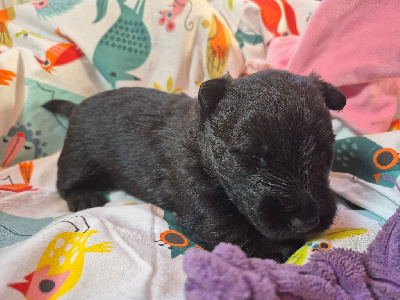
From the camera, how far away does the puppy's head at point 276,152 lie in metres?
1.05

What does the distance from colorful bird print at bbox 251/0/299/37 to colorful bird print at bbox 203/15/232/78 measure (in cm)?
35

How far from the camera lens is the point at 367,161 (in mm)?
1564

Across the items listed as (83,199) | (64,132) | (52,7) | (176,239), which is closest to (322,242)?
(176,239)

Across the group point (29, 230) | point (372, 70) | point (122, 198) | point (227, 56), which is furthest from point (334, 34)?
point (29, 230)

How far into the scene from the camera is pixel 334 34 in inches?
75.7

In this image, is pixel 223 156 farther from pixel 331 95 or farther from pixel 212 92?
pixel 331 95

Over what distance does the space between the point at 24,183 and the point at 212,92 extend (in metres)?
1.15

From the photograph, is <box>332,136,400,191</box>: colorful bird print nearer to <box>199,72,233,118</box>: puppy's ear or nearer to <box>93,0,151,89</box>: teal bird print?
<box>199,72,233,118</box>: puppy's ear

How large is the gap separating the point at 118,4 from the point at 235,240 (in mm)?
1698

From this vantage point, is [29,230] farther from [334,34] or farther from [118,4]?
[334,34]

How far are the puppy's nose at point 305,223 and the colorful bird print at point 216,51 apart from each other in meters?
1.45

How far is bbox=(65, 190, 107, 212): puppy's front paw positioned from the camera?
162 cm

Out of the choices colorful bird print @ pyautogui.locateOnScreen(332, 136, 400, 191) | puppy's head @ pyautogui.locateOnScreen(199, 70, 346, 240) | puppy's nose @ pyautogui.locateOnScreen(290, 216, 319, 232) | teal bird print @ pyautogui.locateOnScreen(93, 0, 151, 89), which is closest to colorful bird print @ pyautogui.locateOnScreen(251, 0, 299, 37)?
teal bird print @ pyautogui.locateOnScreen(93, 0, 151, 89)

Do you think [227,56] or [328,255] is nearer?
[328,255]
